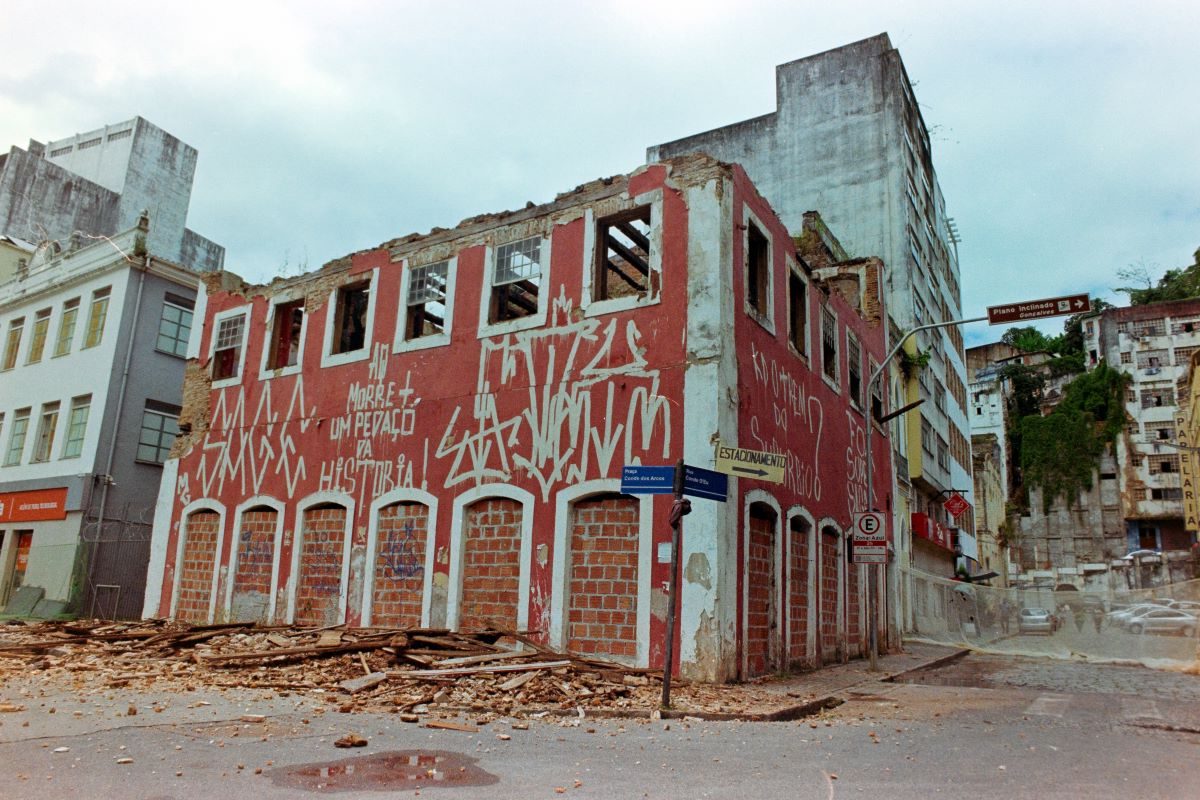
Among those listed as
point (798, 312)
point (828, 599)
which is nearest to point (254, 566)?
point (828, 599)

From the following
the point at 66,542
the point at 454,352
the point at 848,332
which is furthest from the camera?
the point at 66,542

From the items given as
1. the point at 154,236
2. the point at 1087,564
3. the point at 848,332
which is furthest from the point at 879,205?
the point at 1087,564

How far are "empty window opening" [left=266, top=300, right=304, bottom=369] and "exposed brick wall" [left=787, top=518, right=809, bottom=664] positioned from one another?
35.2 ft

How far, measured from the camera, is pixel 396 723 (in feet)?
26.5

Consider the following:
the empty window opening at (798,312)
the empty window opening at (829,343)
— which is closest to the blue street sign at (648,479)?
the empty window opening at (798,312)

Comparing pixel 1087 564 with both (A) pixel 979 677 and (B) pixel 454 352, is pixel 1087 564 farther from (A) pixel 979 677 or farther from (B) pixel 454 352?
(B) pixel 454 352

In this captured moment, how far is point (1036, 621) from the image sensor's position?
927 inches

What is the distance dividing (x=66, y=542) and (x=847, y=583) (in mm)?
18805

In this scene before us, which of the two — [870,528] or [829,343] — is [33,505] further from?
[870,528]

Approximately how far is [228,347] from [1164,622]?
2104cm

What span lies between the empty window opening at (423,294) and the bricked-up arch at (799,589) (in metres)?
7.23

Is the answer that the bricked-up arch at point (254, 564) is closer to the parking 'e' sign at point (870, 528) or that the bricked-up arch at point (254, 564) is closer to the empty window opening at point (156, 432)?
the empty window opening at point (156, 432)

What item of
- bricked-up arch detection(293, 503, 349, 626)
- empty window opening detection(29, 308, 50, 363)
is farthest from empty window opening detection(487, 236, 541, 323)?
empty window opening detection(29, 308, 50, 363)

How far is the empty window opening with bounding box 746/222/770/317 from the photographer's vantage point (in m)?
14.6
